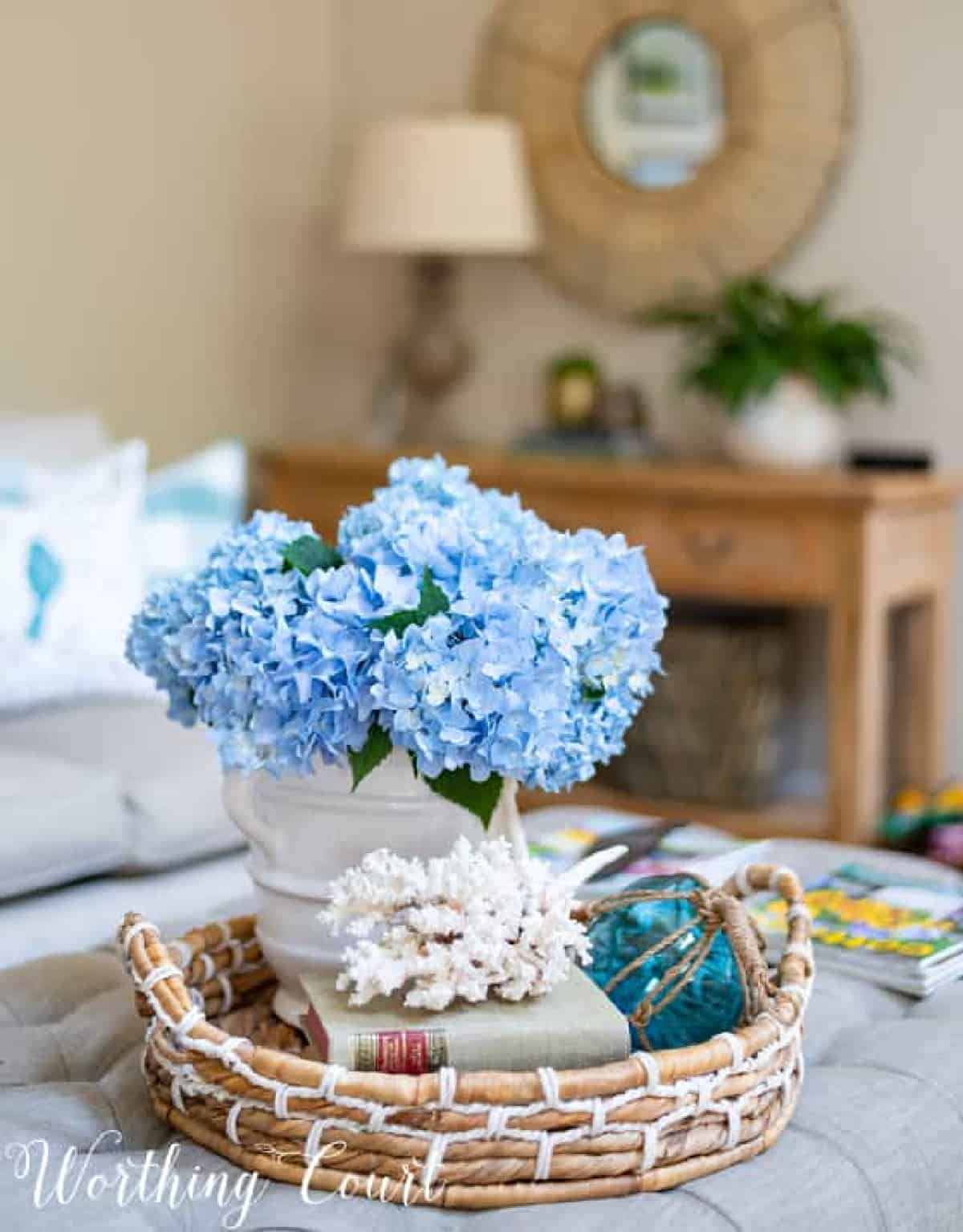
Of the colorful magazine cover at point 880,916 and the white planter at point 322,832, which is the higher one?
the white planter at point 322,832

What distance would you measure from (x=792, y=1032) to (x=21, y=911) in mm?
921

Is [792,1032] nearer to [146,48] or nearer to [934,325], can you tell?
[934,325]

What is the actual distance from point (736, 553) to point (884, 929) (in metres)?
1.65

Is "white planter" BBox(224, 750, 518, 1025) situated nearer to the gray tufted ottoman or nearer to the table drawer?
the gray tufted ottoman

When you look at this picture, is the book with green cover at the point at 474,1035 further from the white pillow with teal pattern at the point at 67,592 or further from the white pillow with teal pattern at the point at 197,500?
the white pillow with teal pattern at the point at 197,500

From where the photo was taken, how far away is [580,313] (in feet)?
12.6

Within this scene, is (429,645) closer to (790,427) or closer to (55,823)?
(55,823)

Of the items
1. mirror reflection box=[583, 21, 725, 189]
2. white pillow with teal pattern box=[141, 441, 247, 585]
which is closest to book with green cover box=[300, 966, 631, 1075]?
white pillow with teal pattern box=[141, 441, 247, 585]

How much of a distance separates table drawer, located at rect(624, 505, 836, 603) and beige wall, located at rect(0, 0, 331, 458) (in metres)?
1.18

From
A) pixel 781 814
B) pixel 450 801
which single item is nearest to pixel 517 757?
pixel 450 801

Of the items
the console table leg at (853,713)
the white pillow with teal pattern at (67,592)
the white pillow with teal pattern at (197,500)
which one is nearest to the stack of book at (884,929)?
the white pillow with teal pattern at (67,592)

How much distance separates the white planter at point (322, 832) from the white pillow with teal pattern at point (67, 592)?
971 millimetres

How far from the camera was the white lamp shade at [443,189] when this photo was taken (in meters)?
3.51

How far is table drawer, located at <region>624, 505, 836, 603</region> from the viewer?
10.2ft
